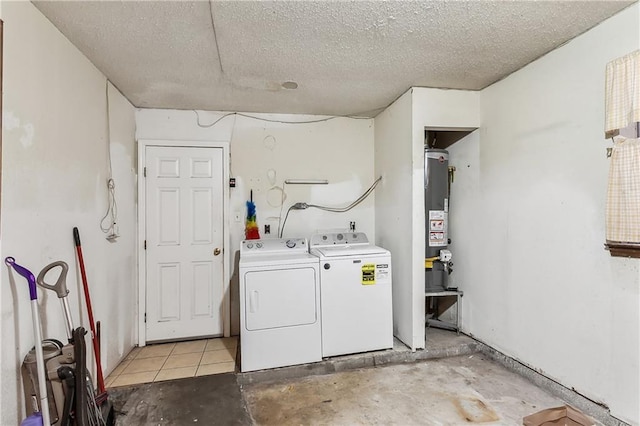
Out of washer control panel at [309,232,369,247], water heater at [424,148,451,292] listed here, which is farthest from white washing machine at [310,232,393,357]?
water heater at [424,148,451,292]

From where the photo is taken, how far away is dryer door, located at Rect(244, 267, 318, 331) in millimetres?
2504

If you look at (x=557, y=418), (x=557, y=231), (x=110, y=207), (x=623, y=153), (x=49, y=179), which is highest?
(x=623, y=153)

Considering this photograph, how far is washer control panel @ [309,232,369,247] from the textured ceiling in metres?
1.46

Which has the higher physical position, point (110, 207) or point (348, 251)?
point (110, 207)

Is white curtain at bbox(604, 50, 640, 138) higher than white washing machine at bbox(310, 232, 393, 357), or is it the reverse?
white curtain at bbox(604, 50, 640, 138)

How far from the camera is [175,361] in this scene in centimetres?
276

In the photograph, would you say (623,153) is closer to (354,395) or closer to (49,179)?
(354,395)

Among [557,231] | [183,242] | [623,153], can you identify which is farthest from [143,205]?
→ [623,153]

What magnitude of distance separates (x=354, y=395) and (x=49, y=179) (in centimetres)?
249

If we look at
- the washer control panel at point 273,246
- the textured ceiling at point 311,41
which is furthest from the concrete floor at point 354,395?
the textured ceiling at point 311,41

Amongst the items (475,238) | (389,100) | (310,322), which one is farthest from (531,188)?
(310,322)

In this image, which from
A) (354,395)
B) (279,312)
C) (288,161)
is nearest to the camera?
(354,395)

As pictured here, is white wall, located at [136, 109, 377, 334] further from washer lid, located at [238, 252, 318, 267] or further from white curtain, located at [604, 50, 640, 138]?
white curtain, located at [604, 50, 640, 138]

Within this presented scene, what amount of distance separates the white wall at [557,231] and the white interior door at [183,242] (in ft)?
8.93
